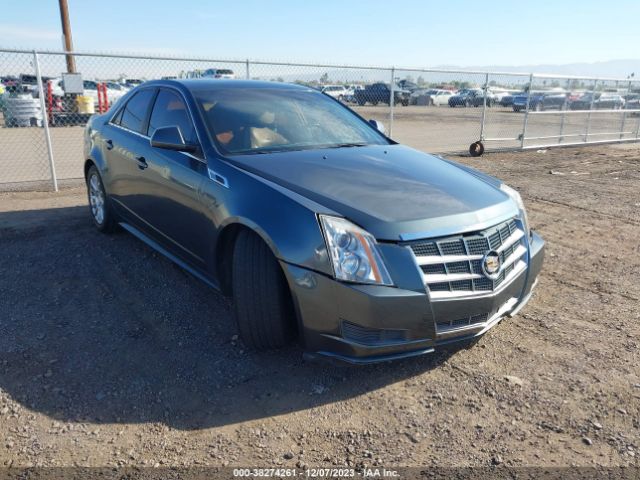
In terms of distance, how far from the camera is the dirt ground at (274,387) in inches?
99.7

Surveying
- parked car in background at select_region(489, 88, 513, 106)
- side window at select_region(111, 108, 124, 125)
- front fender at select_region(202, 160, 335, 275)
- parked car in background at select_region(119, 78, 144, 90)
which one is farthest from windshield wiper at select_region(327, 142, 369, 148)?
parked car in background at select_region(489, 88, 513, 106)

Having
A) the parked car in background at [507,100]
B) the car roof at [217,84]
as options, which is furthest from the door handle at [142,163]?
the parked car in background at [507,100]

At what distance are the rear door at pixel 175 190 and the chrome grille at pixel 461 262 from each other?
1508 mm

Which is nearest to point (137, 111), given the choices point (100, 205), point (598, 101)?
point (100, 205)

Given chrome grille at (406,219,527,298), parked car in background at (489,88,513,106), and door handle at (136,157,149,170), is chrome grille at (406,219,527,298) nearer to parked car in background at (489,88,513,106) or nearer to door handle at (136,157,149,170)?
door handle at (136,157,149,170)

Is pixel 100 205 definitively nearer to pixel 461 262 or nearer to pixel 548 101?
pixel 461 262

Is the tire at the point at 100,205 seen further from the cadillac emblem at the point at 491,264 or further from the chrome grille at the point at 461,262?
the cadillac emblem at the point at 491,264

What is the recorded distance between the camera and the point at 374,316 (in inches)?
106

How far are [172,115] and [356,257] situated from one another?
2.35 metres

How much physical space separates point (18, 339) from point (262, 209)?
195cm

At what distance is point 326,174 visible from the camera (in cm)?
338

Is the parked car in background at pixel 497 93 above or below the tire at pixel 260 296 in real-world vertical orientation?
above

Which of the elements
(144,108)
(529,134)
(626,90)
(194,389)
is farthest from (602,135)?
(194,389)

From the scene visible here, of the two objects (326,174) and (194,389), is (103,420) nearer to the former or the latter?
(194,389)
